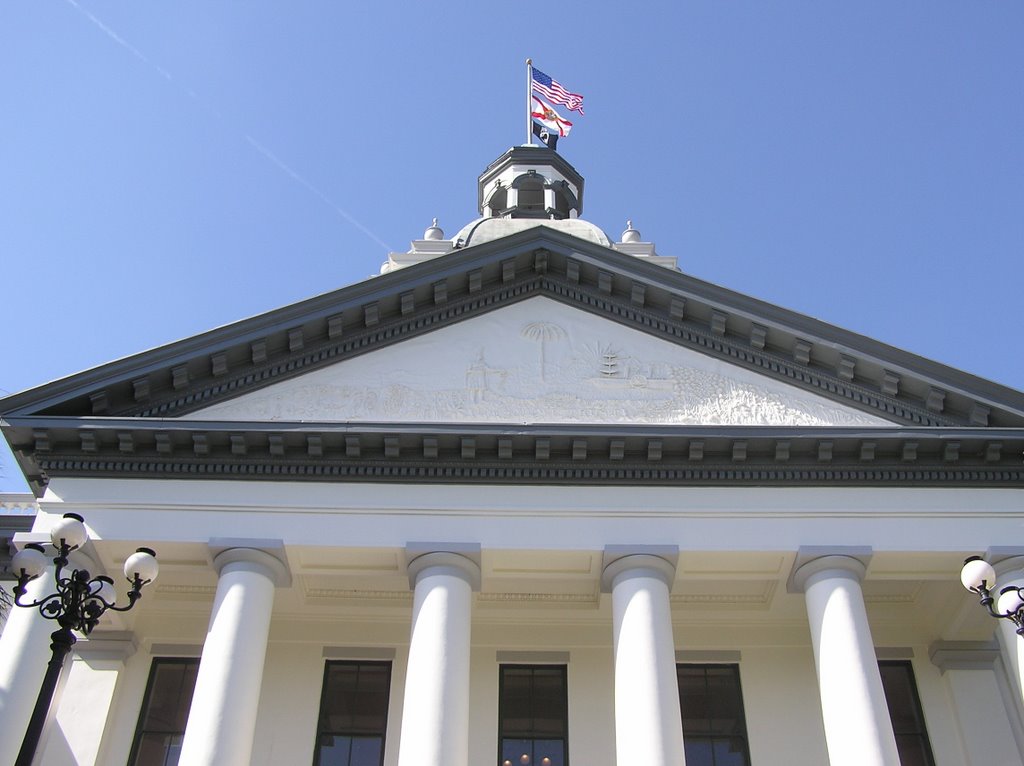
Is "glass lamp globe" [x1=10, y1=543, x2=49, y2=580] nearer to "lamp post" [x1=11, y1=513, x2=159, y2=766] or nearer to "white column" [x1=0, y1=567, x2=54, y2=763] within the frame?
"lamp post" [x1=11, y1=513, x2=159, y2=766]

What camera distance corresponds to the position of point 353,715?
16578 millimetres

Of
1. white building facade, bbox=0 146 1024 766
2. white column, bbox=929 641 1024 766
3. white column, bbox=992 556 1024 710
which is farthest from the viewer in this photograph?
white column, bbox=929 641 1024 766

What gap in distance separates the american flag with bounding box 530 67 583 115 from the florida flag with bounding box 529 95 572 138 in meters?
0.31

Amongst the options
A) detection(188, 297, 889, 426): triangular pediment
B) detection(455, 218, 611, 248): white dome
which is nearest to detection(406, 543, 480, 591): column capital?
detection(188, 297, 889, 426): triangular pediment

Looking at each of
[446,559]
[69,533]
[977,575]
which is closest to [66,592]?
[69,533]

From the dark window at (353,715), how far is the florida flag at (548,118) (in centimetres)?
1940

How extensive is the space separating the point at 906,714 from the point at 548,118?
68.8ft

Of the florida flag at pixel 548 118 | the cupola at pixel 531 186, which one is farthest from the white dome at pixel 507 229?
the florida flag at pixel 548 118

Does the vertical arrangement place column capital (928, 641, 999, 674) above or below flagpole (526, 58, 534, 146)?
below

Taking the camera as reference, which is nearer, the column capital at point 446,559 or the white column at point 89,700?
the column capital at point 446,559

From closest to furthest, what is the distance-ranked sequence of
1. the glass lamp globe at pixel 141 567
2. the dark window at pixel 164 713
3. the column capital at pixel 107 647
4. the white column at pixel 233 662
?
1. the glass lamp globe at pixel 141 567
2. the white column at pixel 233 662
3. the dark window at pixel 164 713
4. the column capital at pixel 107 647

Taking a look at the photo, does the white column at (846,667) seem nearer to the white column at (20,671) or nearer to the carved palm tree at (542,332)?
the carved palm tree at (542,332)

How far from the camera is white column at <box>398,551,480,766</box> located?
44.1 feet

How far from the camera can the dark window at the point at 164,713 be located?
16016 mm
